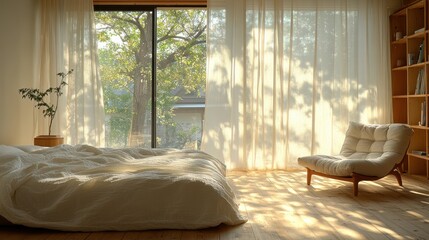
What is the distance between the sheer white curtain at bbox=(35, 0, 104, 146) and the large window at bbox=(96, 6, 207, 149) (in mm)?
272

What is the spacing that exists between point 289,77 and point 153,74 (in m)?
1.80

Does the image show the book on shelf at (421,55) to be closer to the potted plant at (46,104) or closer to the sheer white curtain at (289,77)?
the sheer white curtain at (289,77)

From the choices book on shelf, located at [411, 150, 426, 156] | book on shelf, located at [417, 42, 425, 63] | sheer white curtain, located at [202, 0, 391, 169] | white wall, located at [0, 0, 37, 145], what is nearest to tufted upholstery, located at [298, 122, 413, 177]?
book on shelf, located at [411, 150, 426, 156]

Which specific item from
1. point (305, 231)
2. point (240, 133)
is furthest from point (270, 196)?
point (240, 133)

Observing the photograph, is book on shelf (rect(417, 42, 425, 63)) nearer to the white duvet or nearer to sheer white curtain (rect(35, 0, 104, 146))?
the white duvet

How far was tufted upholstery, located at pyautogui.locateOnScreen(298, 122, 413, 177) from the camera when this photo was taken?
4.44 metres

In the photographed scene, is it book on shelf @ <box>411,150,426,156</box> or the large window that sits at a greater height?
the large window

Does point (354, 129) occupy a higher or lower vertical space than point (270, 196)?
higher

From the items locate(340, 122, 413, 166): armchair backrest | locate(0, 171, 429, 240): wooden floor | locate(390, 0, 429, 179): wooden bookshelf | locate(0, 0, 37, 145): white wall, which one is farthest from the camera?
locate(390, 0, 429, 179): wooden bookshelf

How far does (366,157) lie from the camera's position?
5.00 m

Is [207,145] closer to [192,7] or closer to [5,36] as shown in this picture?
[192,7]

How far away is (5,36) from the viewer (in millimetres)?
5375

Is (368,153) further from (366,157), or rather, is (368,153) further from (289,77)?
(289,77)

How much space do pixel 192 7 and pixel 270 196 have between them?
3.05m
